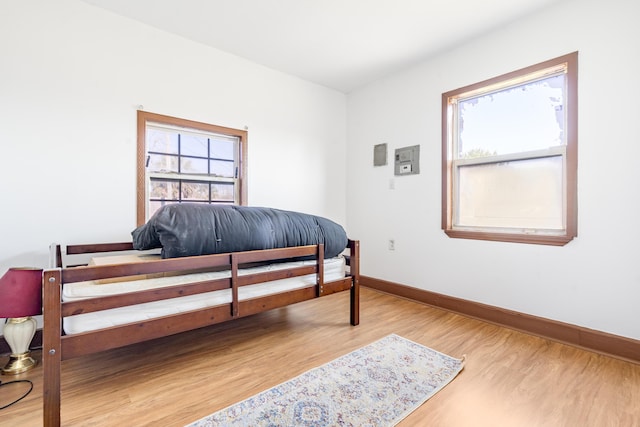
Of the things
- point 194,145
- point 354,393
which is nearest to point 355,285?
point 354,393

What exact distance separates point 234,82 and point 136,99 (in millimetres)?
939

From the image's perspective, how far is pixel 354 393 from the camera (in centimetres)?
147

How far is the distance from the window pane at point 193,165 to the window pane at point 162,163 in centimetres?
6

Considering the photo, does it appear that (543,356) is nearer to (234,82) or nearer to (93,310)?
(93,310)

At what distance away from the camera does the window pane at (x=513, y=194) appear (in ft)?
7.30

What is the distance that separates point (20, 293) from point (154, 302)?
0.62 meters

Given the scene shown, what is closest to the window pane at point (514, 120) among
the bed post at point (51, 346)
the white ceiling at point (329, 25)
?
the white ceiling at point (329, 25)

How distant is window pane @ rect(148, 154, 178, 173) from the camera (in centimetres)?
253

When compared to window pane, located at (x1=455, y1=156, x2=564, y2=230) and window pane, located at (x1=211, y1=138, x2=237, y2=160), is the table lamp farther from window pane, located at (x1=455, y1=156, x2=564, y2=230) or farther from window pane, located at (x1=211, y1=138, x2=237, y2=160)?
window pane, located at (x1=455, y1=156, x2=564, y2=230)

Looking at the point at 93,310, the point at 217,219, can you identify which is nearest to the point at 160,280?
the point at 93,310

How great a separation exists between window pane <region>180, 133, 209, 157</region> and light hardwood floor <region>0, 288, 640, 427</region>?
1.63 meters

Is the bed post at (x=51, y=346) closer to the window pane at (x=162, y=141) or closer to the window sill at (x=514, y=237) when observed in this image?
the window pane at (x=162, y=141)

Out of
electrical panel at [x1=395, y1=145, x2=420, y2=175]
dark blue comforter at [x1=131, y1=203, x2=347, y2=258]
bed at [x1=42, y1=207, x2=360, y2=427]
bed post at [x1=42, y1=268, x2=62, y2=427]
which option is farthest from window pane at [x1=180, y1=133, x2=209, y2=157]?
electrical panel at [x1=395, y1=145, x2=420, y2=175]

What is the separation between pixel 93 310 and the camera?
4.24 feet
